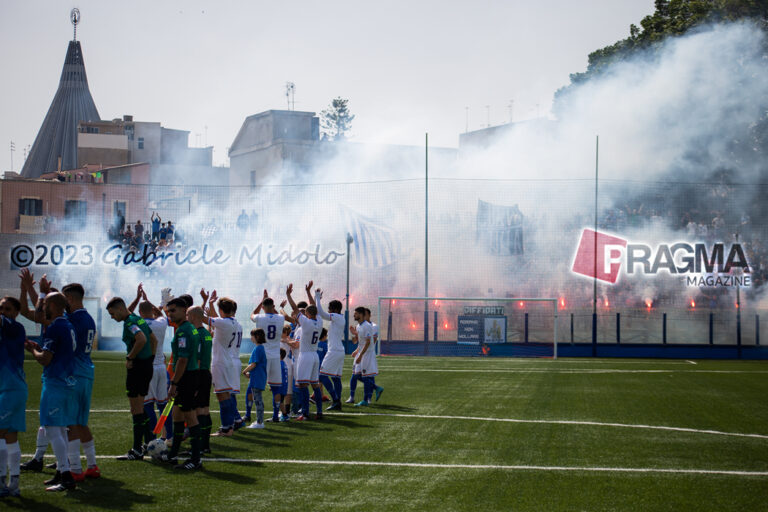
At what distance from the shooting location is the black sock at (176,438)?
33.9 ft

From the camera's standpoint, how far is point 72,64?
83062mm

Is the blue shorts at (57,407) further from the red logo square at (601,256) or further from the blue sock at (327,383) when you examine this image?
the red logo square at (601,256)

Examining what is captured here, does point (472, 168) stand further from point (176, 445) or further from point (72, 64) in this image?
point (72, 64)

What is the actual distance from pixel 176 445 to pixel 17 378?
246 centimetres

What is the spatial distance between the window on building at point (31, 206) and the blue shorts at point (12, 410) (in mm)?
43159

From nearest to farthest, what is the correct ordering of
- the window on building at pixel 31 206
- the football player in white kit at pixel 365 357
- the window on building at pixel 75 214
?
the football player in white kit at pixel 365 357
the window on building at pixel 75 214
the window on building at pixel 31 206

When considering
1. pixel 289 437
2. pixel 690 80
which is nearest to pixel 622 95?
pixel 690 80

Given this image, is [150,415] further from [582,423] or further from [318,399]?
[582,423]

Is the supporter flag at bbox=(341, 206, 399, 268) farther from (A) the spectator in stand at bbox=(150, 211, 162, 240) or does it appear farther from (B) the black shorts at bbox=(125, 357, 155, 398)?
(B) the black shorts at bbox=(125, 357, 155, 398)

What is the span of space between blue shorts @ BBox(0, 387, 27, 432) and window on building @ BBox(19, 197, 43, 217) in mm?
43159

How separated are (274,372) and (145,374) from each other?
12.9ft

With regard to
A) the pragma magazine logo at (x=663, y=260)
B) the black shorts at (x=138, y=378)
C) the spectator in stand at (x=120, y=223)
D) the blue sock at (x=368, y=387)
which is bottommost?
the blue sock at (x=368, y=387)

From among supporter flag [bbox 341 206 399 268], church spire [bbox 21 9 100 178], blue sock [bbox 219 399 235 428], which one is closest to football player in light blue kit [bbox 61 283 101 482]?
blue sock [bbox 219 399 235 428]

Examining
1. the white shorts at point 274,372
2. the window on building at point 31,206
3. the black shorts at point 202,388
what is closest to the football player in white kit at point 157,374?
the black shorts at point 202,388
